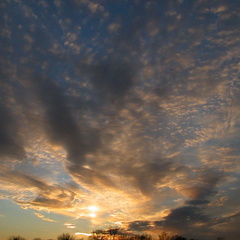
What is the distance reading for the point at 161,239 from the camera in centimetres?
13762

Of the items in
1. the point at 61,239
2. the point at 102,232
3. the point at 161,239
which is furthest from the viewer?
the point at 102,232

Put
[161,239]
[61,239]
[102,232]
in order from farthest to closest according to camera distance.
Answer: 1. [102,232]
2. [161,239]
3. [61,239]

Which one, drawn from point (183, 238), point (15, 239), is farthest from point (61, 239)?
point (183, 238)

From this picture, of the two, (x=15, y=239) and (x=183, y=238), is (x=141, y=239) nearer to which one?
(x=183, y=238)

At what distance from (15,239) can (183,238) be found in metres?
104

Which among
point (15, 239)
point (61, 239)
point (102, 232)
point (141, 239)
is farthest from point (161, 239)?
point (15, 239)

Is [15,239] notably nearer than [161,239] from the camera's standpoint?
Yes

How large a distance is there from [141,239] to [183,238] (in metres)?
29.5

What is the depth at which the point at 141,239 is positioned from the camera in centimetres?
14338

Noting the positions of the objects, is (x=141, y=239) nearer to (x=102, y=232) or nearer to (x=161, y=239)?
(x=161, y=239)

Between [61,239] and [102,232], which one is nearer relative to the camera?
→ [61,239]

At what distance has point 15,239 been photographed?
5015 inches

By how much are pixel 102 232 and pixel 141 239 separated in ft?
82.8

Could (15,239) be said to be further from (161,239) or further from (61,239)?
(161,239)
